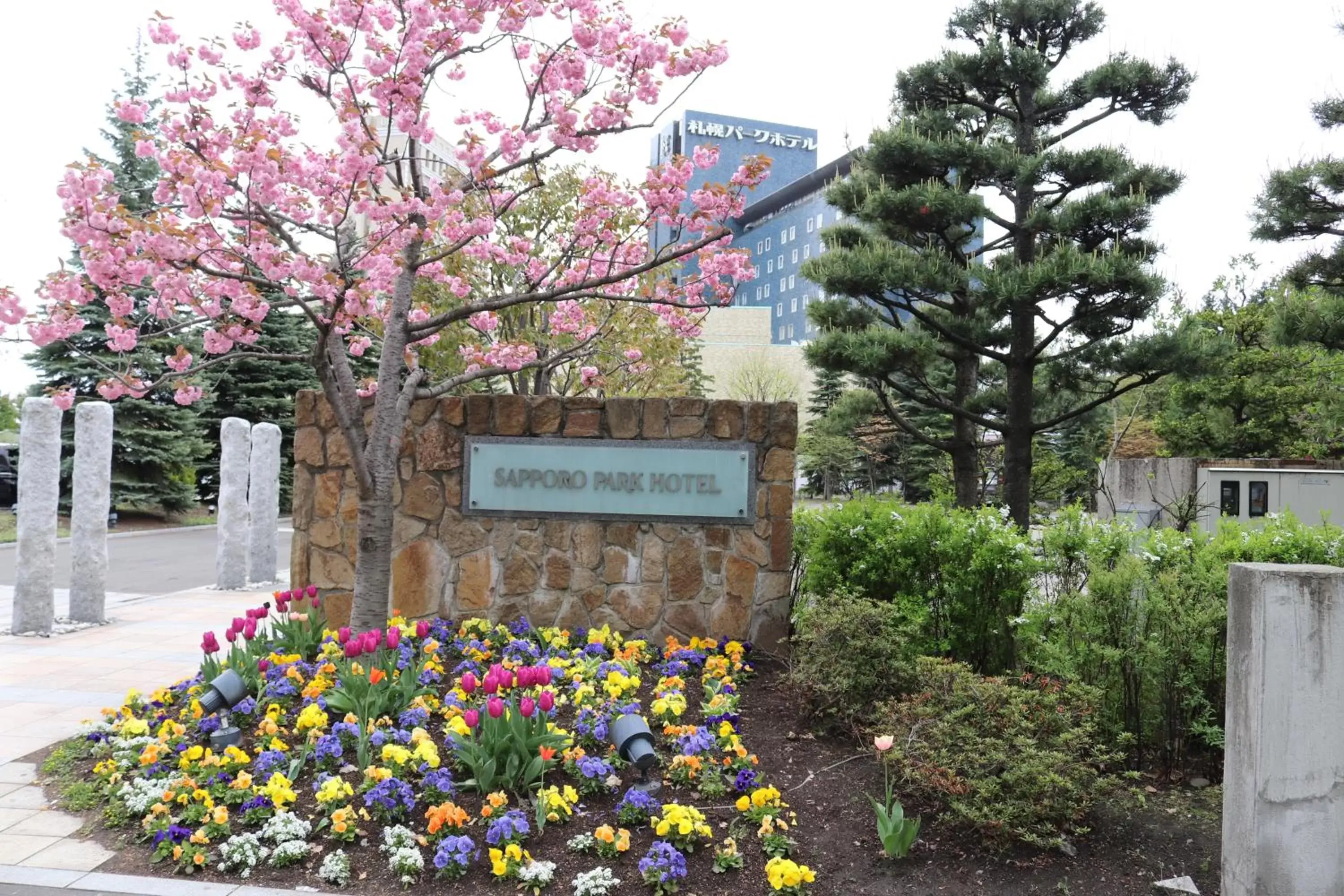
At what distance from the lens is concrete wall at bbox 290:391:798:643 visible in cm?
611

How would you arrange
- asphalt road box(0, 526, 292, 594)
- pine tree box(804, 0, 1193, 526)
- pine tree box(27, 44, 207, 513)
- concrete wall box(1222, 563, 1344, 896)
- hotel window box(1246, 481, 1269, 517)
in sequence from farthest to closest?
pine tree box(27, 44, 207, 513) < hotel window box(1246, 481, 1269, 517) < asphalt road box(0, 526, 292, 594) < pine tree box(804, 0, 1193, 526) < concrete wall box(1222, 563, 1344, 896)

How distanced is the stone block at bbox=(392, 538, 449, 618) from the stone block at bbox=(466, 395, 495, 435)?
32.2 inches

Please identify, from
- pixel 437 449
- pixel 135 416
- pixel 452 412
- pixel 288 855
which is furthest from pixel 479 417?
pixel 135 416

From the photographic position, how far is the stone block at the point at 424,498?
6.22 meters

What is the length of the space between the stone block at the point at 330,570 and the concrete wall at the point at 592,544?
0.37 m

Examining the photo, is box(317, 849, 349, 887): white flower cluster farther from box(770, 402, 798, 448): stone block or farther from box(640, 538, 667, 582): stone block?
box(770, 402, 798, 448): stone block

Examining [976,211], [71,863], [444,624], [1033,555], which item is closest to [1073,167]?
[976,211]

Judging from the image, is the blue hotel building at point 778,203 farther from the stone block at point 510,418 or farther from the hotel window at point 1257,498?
the stone block at point 510,418

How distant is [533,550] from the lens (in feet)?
20.3

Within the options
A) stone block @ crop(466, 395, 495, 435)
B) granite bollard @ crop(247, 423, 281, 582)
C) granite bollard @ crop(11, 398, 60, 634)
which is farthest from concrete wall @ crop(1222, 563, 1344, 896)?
granite bollard @ crop(247, 423, 281, 582)

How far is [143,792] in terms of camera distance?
3.93m

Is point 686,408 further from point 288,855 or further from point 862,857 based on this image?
point 288,855

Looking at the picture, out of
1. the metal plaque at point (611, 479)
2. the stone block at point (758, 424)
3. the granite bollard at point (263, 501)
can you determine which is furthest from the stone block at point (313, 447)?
the granite bollard at point (263, 501)

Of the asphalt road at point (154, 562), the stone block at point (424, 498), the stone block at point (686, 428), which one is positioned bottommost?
the asphalt road at point (154, 562)
